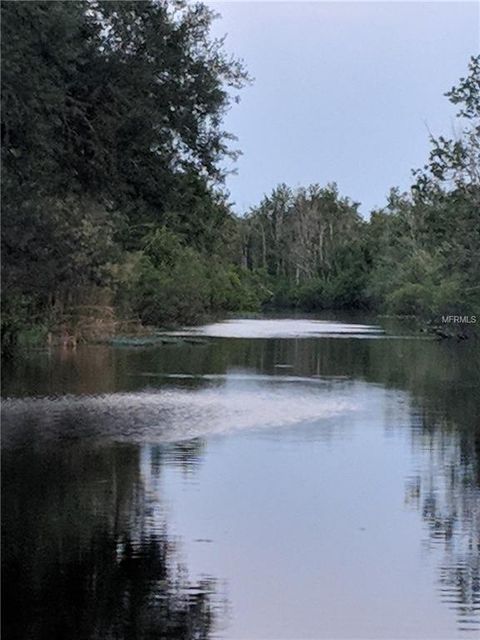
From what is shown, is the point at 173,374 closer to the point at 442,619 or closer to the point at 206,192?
the point at 206,192

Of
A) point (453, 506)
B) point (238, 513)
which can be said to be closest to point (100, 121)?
point (238, 513)

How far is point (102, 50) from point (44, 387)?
531 inches

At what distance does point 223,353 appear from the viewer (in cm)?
4269

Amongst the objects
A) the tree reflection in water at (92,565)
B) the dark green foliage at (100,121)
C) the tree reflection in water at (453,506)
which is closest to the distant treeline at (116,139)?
the dark green foliage at (100,121)

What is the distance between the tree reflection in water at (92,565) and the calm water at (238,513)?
0.09ft

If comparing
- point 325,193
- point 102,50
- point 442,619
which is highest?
point 325,193

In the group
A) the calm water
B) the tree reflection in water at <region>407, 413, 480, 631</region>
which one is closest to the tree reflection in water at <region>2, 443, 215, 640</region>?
the calm water

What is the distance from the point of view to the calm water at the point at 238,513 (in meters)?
9.31

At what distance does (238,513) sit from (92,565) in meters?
2.97

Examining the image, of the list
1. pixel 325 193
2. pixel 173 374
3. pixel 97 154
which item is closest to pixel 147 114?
pixel 97 154

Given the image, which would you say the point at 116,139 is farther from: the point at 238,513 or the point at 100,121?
the point at 238,513

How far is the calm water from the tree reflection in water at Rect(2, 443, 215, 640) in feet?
0.09

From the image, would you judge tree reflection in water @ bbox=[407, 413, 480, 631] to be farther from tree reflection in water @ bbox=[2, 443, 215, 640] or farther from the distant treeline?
the distant treeline

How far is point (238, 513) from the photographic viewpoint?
13.2 metres
